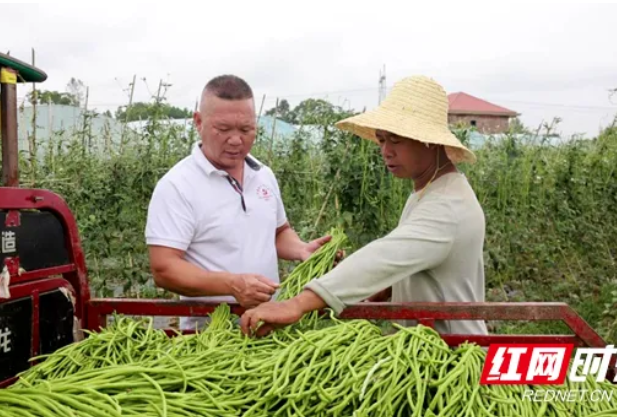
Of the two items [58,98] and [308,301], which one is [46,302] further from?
[58,98]

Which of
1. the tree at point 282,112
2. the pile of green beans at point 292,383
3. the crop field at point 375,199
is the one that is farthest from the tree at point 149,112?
the pile of green beans at point 292,383

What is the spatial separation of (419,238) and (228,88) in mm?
1072

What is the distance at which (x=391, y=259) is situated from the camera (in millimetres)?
2186

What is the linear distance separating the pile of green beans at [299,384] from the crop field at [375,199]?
3504mm

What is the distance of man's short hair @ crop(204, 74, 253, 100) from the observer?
8.81ft

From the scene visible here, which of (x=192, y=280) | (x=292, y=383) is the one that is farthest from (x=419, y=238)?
(x=192, y=280)

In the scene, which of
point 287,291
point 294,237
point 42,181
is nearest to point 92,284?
point 42,181

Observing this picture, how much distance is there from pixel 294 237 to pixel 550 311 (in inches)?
52.8

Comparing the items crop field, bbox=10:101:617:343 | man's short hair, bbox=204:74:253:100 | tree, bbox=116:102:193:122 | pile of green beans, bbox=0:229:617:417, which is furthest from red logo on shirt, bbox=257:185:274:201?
tree, bbox=116:102:193:122

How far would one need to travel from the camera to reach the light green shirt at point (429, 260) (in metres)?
2.17

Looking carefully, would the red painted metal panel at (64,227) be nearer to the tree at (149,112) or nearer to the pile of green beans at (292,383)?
the pile of green beans at (292,383)

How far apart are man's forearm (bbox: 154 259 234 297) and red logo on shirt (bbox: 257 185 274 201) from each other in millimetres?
580

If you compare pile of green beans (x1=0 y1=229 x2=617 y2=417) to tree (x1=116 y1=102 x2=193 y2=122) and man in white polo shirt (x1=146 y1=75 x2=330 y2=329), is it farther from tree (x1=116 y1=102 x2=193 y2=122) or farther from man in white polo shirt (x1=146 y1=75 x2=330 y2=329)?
tree (x1=116 y1=102 x2=193 y2=122)

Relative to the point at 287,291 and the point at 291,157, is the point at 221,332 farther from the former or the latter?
the point at 291,157
